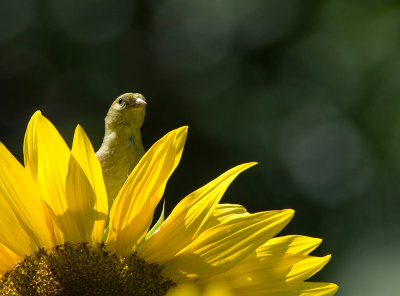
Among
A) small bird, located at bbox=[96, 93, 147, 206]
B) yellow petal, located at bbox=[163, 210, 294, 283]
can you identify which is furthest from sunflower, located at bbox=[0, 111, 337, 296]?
small bird, located at bbox=[96, 93, 147, 206]

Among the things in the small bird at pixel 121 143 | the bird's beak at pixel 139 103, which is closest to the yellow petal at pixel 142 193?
the small bird at pixel 121 143

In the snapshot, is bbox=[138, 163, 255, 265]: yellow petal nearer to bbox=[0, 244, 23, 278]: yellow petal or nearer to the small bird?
bbox=[0, 244, 23, 278]: yellow petal

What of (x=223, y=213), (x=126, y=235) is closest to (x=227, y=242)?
(x=223, y=213)

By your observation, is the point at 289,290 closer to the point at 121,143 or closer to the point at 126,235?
the point at 126,235

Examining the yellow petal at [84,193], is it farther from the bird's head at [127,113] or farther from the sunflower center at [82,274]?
the bird's head at [127,113]

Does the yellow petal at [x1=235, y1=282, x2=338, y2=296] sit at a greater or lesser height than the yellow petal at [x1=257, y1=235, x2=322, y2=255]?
lesser

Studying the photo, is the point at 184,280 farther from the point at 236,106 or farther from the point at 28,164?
the point at 236,106
